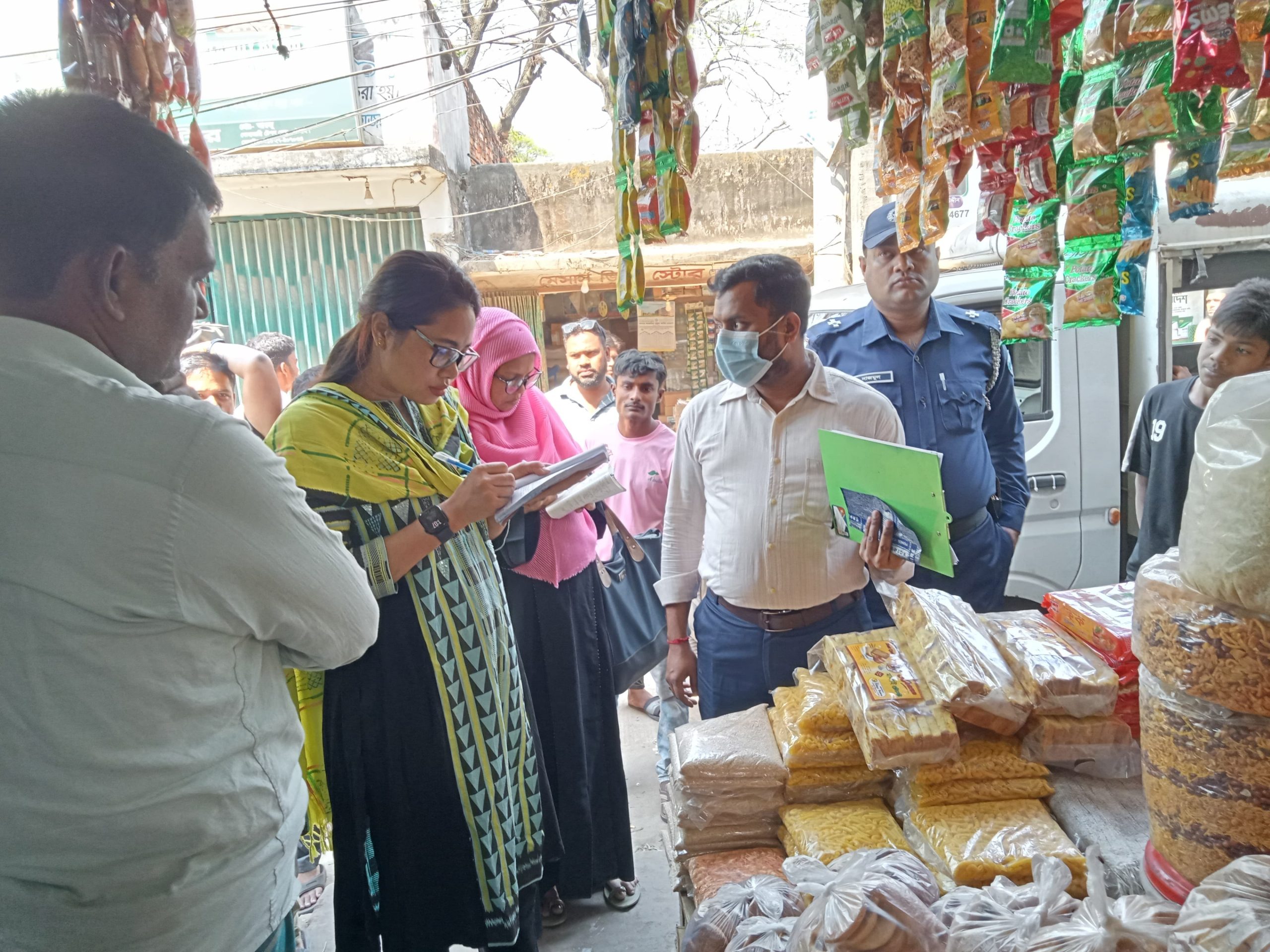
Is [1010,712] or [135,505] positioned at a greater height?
[135,505]

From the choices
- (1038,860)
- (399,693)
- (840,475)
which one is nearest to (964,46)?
(840,475)

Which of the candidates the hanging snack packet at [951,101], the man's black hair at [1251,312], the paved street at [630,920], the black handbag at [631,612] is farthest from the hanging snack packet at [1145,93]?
the paved street at [630,920]

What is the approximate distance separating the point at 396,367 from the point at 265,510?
88cm

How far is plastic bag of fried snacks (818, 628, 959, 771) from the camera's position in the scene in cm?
125

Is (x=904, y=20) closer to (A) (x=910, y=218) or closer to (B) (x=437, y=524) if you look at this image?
(A) (x=910, y=218)

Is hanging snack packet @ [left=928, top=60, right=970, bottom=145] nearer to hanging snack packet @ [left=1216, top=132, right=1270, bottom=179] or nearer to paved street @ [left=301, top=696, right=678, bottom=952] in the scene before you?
hanging snack packet @ [left=1216, top=132, right=1270, bottom=179]

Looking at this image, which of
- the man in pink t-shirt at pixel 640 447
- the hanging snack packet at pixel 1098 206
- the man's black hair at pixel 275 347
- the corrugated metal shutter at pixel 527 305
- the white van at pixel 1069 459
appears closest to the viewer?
the hanging snack packet at pixel 1098 206

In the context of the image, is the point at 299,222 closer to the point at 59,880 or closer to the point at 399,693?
the point at 399,693

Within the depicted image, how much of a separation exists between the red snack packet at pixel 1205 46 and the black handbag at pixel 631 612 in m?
1.94

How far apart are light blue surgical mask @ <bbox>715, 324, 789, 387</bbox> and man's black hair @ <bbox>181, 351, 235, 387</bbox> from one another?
94.5 inches

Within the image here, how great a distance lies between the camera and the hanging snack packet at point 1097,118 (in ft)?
4.39

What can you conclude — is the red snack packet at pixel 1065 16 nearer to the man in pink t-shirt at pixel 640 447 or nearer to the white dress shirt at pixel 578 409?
the man in pink t-shirt at pixel 640 447

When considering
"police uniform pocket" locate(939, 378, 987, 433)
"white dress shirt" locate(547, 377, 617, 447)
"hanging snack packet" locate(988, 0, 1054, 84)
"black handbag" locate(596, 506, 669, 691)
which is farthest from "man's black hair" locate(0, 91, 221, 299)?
"white dress shirt" locate(547, 377, 617, 447)

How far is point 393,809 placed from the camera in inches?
71.4
